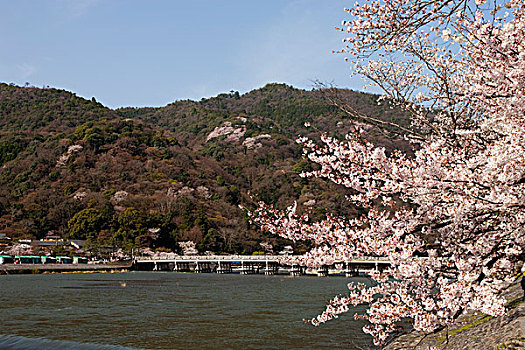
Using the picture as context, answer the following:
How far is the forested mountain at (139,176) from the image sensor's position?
66625 millimetres

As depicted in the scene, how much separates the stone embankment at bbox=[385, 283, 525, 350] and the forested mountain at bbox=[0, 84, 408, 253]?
112 feet

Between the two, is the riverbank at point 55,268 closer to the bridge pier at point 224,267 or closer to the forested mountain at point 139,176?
the forested mountain at point 139,176

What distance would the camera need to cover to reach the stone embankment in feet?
20.0

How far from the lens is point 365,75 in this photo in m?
7.14

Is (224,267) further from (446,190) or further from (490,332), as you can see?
(446,190)

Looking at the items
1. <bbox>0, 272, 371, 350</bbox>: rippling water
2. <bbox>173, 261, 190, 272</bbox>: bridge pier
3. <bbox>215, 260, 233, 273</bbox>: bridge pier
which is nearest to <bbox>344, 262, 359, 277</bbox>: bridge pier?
<bbox>215, 260, 233, 273</bbox>: bridge pier

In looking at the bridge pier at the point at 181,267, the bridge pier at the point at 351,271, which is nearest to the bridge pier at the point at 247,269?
the bridge pier at the point at 181,267

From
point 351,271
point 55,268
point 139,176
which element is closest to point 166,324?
point 55,268

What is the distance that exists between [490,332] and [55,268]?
5045 cm

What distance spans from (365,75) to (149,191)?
7637 centimetres

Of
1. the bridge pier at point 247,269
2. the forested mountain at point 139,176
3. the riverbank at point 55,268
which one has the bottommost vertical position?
the bridge pier at point 247,269

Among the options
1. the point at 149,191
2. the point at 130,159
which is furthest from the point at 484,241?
the point at 130,159

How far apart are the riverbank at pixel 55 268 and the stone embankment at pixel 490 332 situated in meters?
47.4

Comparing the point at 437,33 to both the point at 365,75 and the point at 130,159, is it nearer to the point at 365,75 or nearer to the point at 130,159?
the point at 365,75
